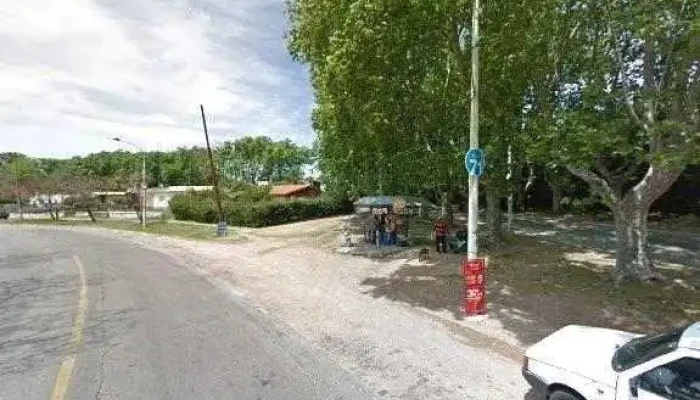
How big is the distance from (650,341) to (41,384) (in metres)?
7.64

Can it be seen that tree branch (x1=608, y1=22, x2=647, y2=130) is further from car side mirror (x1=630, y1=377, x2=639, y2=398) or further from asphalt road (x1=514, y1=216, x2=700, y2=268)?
car side mirror (x1=630, y1=377, x2=639, y2=398)

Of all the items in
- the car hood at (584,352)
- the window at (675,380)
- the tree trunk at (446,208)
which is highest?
the tree trunk at (446,208)

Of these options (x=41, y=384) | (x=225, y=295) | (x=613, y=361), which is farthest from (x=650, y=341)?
(x=225, y=295)

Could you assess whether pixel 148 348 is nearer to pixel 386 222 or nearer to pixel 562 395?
pixel 562 395

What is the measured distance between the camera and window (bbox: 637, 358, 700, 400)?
4.55 metres

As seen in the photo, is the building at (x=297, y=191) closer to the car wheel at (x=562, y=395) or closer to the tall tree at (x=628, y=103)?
the tall tree at (x=628, y=103)

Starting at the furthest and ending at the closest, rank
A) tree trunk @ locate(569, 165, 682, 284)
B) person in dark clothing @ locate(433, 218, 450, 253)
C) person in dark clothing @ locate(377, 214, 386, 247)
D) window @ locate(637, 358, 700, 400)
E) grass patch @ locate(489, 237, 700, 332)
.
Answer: person in dark clothing @ locate(377, 214, 386, 247)
person in dark clothing @ locate(433, 218, 450, 253)
tree trunk @ locate(569, 165, 682, 284)
grass patch @ locate(489, 237, 700, 332)
window @ locate(637, 358, 700, 400)

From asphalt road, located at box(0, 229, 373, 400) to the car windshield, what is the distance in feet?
10.2

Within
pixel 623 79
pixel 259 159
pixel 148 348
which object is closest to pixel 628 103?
pixel 623 79

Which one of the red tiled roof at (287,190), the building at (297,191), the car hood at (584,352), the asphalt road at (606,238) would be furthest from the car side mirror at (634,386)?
the red tiled roof at (287,190)

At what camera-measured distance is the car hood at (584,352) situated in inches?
212

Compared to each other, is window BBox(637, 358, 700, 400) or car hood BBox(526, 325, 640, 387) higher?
window BBox(637, 358, 700, 400)

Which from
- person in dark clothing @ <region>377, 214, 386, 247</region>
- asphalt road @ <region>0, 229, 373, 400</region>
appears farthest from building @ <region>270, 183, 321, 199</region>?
asphalt road @ <region>0, 229, 373, 400</region>

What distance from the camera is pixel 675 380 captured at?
15.4 ft
